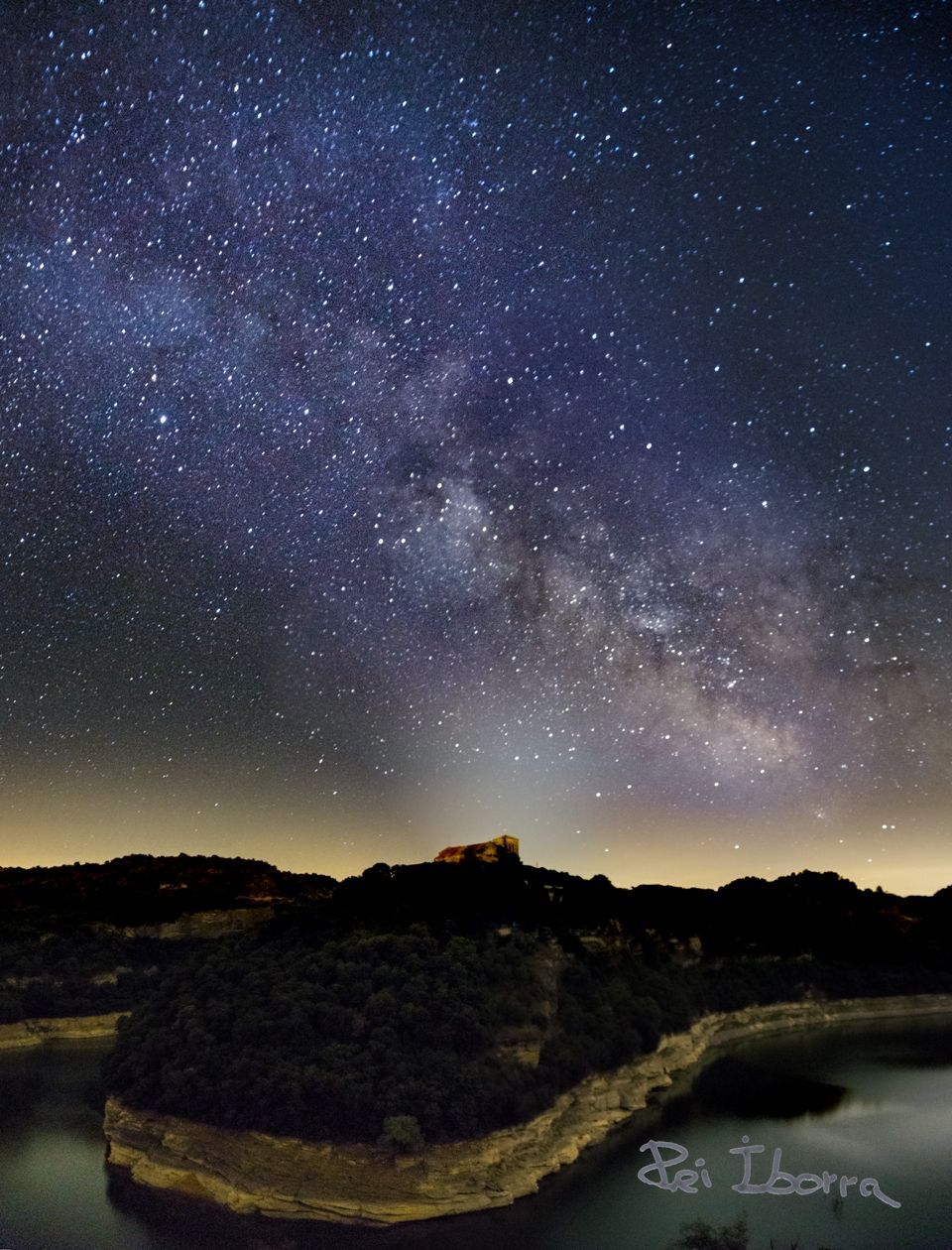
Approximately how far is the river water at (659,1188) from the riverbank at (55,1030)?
1354cm

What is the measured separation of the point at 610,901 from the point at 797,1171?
84.0 ft

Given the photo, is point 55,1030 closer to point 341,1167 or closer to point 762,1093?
point 341,1167

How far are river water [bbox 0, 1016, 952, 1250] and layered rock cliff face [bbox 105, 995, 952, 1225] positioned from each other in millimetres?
471

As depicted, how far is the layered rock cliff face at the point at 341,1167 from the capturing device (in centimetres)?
2520

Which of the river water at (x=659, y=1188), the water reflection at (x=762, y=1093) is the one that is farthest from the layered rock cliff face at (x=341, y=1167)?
the water reflection at (x=762, y=1093)

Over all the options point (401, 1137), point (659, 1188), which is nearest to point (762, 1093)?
point (659, 1188)

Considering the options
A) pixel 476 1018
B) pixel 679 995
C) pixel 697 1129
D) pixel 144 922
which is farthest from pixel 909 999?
pixel 144 922

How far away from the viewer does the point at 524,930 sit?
3947cm

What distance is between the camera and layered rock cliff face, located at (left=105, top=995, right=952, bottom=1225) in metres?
25.2

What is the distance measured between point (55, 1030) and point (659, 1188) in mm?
51045

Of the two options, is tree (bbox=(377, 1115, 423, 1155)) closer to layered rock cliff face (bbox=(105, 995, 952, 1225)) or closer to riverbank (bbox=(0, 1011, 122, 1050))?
layered rock cliff face (bbox=(105, 995, 952, 1225))

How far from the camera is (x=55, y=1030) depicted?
204 ft

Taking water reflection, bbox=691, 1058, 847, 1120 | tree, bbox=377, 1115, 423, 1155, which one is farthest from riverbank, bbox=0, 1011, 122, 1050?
tree, bbox=377, 1115, 423, 1155

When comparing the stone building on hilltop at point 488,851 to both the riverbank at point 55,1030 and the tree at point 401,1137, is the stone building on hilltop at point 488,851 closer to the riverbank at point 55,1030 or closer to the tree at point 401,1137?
the riverbank at point 55,1030
